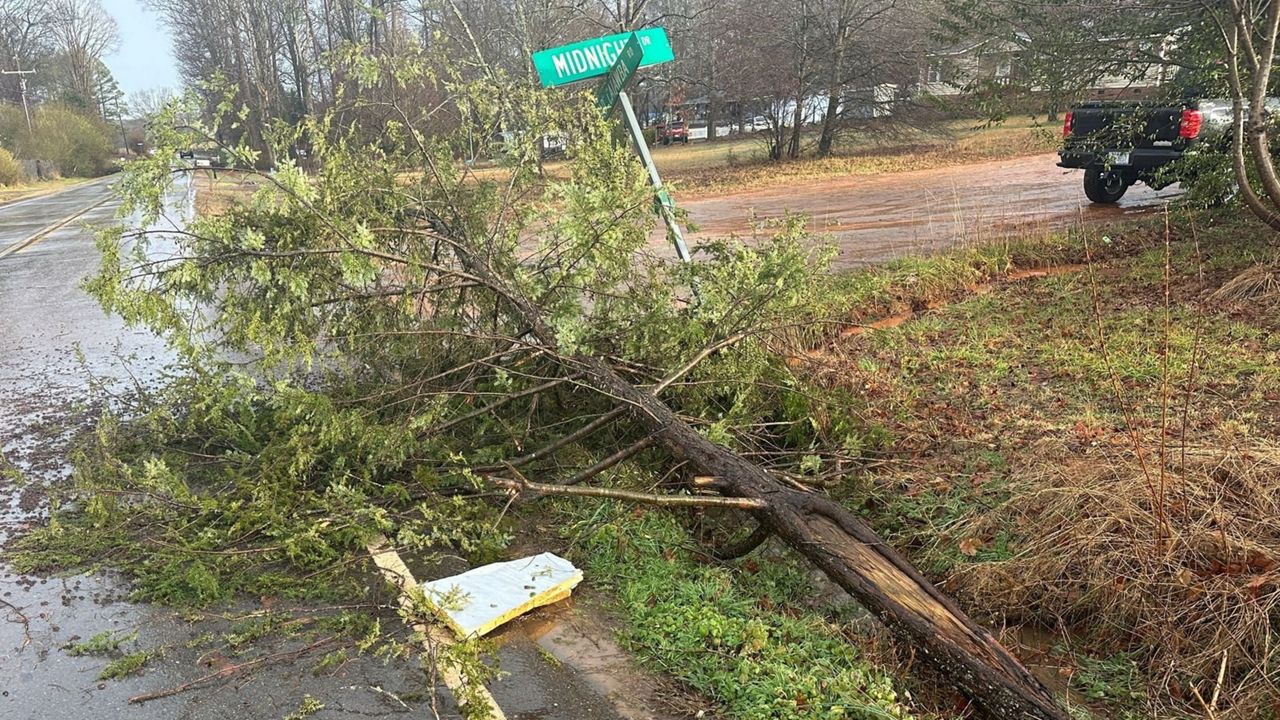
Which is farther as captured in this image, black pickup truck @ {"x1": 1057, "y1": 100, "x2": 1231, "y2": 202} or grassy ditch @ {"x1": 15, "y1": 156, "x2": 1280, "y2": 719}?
black pickup truck @ {"x1": 1057, "y1": 100, "x2": 1231, "y2": 202}

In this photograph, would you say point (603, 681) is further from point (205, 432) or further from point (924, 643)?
point (205, 432)

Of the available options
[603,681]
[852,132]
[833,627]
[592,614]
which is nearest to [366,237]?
[592,614]

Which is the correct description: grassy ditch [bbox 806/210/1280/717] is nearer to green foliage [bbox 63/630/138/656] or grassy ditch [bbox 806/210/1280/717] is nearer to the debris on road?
the debris on road

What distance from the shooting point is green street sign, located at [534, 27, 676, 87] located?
227 inches

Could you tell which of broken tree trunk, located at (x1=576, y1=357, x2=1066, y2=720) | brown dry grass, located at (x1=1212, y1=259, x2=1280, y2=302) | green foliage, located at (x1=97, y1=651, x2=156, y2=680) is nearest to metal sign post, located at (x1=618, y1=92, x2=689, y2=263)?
broken tree trunk, located at (x1=576, y1=357, x2=1066, y2=720)

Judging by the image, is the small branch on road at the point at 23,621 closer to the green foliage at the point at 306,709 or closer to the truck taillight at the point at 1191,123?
the green foliage at the point at 306,709

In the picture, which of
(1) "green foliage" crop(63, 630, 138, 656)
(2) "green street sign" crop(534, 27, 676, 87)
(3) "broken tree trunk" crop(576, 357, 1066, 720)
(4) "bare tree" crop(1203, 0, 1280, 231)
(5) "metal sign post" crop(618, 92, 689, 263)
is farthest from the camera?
(4) "bare tree" crop(1203, 0, 1280, 231)

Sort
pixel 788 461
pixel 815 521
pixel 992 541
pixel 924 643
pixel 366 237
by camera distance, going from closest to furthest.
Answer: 1. pixel 924 643
2. pixel 815 521
3. pixel 992 541
4. pixel 366 237
5. pixel 788 461

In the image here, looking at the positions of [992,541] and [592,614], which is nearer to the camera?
[592,614]

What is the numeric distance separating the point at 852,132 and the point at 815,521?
26.6 meters

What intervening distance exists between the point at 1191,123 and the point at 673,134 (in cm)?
3650

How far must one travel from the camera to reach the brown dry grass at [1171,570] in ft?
9.63

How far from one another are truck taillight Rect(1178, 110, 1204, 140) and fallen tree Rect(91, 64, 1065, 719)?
26.0 ft

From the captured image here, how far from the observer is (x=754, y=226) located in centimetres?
538
